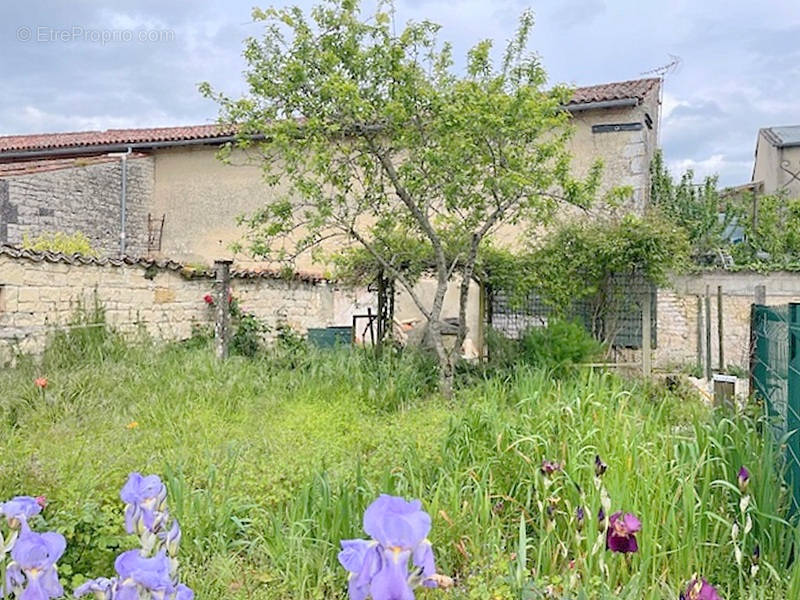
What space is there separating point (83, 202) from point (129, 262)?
6.61 metres

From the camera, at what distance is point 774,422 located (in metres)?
3.78

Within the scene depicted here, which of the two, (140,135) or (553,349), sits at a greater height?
(140,135)

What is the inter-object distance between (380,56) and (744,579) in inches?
234

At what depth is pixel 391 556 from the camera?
1.08 m

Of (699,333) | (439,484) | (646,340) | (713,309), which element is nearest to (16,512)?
(439,484)

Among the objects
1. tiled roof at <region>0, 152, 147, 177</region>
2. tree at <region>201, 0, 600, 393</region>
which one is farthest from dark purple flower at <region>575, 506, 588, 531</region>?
tiled roof at <region>0, 152, 147, 177</region>

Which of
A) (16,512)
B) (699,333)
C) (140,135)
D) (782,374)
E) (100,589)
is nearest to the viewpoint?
(100,589)

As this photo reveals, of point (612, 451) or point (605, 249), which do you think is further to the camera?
point (605, 249)

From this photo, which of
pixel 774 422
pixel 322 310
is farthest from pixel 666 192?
pixel 774 422

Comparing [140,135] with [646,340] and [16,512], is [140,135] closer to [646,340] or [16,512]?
[646,340]

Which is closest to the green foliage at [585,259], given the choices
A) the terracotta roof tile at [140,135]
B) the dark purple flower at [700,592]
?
the terracotta roof tile at [140,135]

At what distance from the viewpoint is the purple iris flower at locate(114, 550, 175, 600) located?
1181 mm

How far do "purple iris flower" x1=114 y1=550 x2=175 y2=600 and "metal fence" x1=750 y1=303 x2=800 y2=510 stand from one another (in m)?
2.82

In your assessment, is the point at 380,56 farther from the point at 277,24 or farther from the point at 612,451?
the point at 612,451
